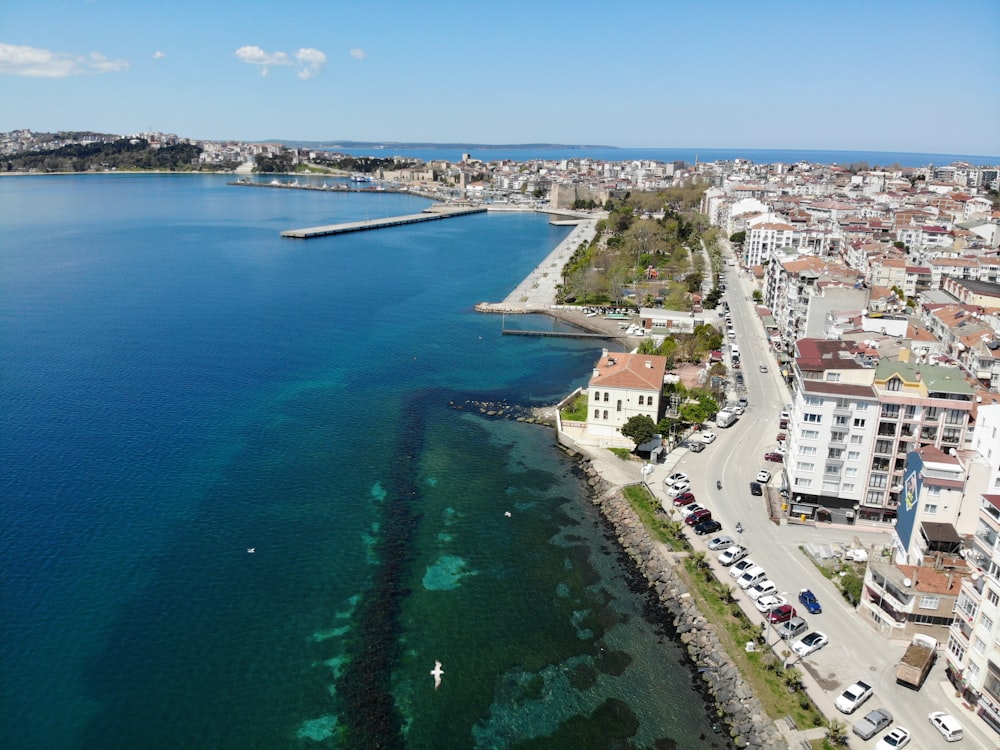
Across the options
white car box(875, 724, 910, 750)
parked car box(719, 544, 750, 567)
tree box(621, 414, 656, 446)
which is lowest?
white car box(875, 724, 910, 750)

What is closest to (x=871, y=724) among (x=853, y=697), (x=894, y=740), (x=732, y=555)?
(x=894, y=740)

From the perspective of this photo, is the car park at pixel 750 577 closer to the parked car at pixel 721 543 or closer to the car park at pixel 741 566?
the car park at pixel 741 566

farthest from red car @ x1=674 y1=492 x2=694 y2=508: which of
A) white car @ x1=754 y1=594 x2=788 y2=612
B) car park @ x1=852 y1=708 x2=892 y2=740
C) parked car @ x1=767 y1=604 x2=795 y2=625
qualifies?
car park @ x1=852 y1=708 x2=892 y2=740

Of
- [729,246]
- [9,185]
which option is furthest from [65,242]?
[9,185]

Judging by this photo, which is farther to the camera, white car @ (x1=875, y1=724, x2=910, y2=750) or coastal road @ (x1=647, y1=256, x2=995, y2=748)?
coastal road @ (x1=647, y1=256, x2=995, y2=748)

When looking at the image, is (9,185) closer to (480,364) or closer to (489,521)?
(480,364)

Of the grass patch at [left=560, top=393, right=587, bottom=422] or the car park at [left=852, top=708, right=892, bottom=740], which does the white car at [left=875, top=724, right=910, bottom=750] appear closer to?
the car park at [left=852, top=708, right=892, bottom=740]
